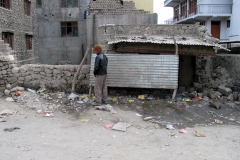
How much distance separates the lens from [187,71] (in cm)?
949

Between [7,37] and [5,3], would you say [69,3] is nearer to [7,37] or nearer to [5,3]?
[5,3]

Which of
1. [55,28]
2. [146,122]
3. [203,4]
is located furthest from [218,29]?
[146,122]

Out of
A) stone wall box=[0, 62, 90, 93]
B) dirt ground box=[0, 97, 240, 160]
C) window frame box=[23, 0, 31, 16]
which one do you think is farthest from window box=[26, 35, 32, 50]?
dirt ground box=[0, 97, 240, 160]

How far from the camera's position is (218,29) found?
26438 mm

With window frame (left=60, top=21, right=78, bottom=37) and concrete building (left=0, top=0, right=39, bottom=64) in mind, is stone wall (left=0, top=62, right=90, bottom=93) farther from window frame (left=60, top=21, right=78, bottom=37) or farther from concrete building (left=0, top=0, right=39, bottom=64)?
window frame (left=60, top=21, right=78, bottom=37)

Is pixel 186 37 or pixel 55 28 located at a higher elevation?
pixel 55 28

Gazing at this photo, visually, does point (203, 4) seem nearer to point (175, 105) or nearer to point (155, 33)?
Answer: point (155, 33)

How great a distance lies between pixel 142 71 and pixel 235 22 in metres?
20.5

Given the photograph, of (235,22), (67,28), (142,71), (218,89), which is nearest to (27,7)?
(67,28)

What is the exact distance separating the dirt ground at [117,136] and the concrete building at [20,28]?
26.5 ft

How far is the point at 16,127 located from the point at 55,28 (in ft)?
60.0

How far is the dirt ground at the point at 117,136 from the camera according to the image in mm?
4406

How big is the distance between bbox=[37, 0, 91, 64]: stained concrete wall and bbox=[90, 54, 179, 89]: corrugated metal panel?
15425mm

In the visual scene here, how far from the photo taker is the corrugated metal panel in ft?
24.5
